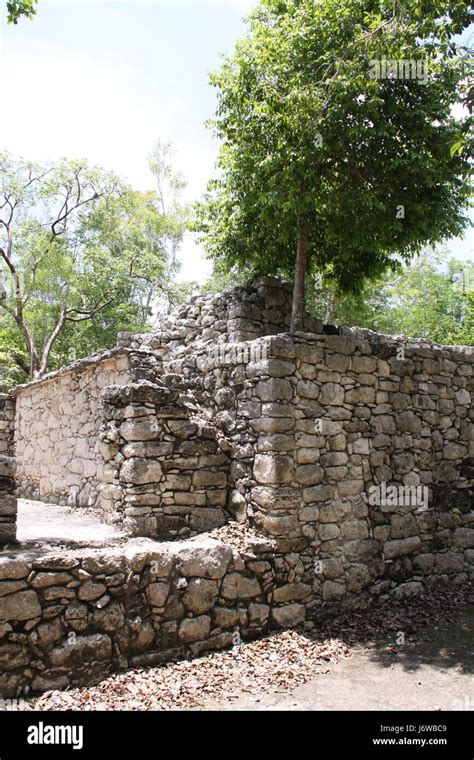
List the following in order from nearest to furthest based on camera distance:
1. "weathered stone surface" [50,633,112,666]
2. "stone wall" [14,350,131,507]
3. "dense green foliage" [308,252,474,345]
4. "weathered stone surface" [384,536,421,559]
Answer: "weathered stone surface" [50,633,112,666] → "weathered stone surface" [384,536,421,559] → "stone wall" [14,350,131,507] → "dense green foliage" [308,252,474,345]

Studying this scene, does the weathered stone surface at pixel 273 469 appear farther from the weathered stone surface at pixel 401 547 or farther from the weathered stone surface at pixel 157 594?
the weathered stone surface at pixel 401 547

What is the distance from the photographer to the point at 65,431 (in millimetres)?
8844

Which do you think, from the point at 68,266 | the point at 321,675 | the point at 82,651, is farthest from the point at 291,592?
the point at 68,266

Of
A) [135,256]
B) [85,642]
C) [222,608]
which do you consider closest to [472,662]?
[222,608]

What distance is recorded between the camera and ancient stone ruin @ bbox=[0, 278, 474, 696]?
475 cm

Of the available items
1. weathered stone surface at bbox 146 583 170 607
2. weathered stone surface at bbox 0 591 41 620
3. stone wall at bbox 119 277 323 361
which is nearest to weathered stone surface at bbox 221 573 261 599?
weathered stone surface at bbox 146 583 170 607

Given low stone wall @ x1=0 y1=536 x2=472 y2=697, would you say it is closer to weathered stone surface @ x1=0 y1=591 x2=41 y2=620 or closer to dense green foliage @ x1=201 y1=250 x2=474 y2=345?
weathered stone surface @ x1=0 y1=591 x2=41 y2=620

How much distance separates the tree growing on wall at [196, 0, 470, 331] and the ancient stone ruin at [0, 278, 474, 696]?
4.22 feet

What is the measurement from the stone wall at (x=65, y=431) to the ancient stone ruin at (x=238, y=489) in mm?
45

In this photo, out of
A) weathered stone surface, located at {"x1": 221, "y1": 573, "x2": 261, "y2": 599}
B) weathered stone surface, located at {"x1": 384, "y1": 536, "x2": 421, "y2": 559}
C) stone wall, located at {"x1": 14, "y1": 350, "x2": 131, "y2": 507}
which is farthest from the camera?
stone wall, located at {"x1": 14, "y1": 350, "x2": 131, "y2": 507}

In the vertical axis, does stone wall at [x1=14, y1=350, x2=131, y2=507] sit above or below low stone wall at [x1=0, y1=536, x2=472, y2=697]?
above

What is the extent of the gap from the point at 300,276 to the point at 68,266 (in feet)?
44.9

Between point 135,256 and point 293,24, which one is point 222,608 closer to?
point 293,24

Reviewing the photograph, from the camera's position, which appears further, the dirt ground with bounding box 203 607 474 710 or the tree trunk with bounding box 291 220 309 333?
the tree trunk with bounding box 291 220 309 333
